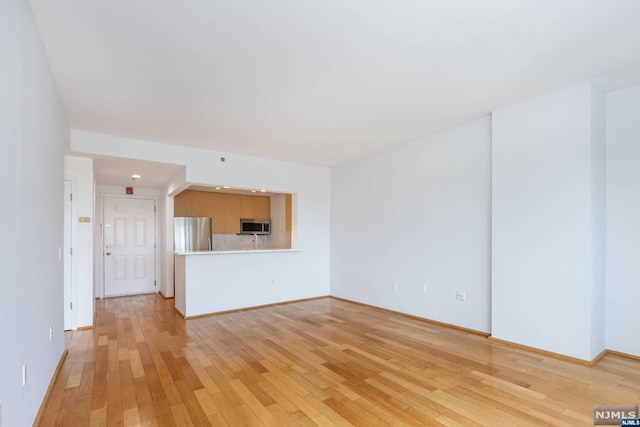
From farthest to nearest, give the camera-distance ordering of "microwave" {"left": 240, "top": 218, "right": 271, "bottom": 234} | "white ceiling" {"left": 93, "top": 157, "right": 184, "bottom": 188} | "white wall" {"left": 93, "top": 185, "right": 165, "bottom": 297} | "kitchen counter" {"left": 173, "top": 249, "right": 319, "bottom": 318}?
"microwave" {"left": 240, "top": 218, "right": 271, "bottom": 234}, "white wall" {"left": 93, "top": 185, "right": 165, "bottom": 297}, "kitchen counter" {"left": 173, "top": 249, "right": 319, "bottom": 318}, "white ceiling" {"left": 93, "top": 157, "right": 184, "bottom": 188}

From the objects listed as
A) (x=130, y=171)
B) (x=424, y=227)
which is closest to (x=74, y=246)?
(x=130, y=171)

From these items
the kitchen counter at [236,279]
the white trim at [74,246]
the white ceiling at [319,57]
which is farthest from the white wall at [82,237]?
the kitchen counter at [236,279]

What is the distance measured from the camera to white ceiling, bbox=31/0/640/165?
1.95 meters

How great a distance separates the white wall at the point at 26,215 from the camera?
1496 millimetres

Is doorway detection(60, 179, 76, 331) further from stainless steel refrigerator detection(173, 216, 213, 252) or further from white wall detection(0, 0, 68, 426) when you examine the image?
stainless steel refrigerator detection(173, 216, 213, 252)

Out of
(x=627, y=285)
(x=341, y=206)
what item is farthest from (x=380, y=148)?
(x=627, y=285)

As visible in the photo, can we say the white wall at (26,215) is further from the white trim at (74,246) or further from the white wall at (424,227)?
the white wall at (424,227)

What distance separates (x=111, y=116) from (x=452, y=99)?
3.71 m

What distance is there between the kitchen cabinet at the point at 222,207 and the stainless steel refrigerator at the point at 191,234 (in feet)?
0.73

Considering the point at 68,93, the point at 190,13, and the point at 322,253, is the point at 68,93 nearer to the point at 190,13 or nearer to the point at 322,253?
the point at 190,13

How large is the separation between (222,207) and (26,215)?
545cm

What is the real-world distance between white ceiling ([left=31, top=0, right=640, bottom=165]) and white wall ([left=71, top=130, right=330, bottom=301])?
1.63ft

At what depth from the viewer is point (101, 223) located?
251 inches

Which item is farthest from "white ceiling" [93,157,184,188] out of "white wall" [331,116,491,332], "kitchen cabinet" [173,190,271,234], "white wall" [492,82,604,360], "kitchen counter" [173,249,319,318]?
"white wall" [492,82,604,360]
